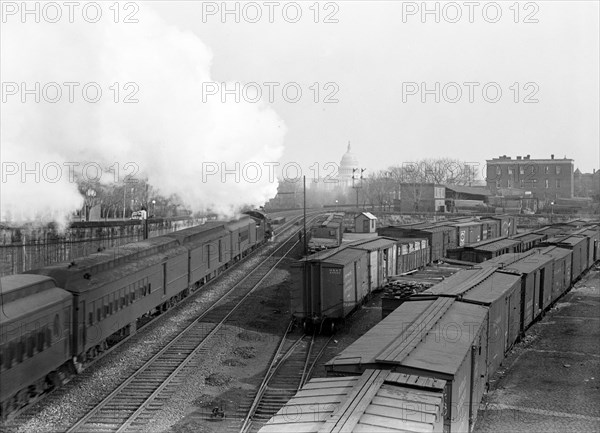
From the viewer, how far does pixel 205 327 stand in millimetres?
20672

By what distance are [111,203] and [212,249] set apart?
13225 mm

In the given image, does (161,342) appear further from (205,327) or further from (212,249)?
(212,249)

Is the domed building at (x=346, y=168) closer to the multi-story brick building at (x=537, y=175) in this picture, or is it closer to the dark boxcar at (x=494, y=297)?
the multi-story brick building at (x=537, y=175)

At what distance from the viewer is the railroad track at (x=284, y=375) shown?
41.9ft

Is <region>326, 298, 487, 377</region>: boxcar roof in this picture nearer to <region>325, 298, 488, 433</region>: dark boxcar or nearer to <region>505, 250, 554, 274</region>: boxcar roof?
<region>325, 298, 488, 433</region>: dark boxcar

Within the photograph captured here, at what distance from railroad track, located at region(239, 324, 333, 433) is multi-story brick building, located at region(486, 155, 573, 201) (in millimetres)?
100063

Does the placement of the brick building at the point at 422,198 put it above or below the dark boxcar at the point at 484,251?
above

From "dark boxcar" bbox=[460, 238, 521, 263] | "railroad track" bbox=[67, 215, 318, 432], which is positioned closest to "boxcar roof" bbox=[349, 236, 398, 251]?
"dark boxcar" bbox=[460, 238, 521, 263]

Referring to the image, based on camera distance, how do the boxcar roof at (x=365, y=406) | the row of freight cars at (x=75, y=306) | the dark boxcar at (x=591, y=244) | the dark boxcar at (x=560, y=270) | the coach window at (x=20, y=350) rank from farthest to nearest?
1. the dark boxcar at (x=591, y=244)
2. the dark boxcar at (x=560, y=270)
3. the row of freight cars at (x=75, y=306)
4. the coach window at (x=20, y=350)
5. the boxcar roof at (x=365, y=406)

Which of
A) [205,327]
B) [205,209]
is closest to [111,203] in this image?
[205,209]

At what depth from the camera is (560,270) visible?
2636 centimetres

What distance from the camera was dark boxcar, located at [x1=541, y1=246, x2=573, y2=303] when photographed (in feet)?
81.7

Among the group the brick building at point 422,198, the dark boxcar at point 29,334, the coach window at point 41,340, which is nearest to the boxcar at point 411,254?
the dark boxcar at point 29,334

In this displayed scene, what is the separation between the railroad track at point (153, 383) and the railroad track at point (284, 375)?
207 centimetres
